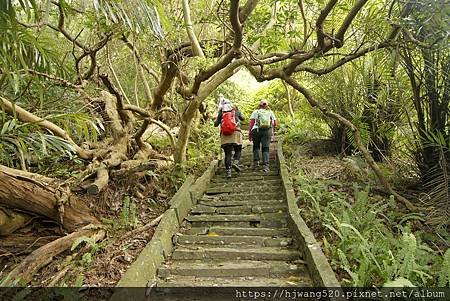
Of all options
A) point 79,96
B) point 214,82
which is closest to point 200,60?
point 214,82

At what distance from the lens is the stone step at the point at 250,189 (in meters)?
7.79

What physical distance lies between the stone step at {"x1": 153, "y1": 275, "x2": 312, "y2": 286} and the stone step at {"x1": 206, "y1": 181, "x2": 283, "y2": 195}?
11.3ft

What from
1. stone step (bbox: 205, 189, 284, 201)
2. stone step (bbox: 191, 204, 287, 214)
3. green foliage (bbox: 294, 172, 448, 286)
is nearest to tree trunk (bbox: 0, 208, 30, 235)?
stone step (bbox: 191, 204, 287, 214)

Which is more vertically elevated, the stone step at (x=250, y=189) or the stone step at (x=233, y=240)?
the stone step at (x=250, y=189)

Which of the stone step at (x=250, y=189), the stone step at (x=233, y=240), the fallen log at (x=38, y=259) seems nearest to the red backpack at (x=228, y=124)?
the stone step at (x=250, y=189)

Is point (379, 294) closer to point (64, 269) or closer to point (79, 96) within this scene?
point (64, 269)

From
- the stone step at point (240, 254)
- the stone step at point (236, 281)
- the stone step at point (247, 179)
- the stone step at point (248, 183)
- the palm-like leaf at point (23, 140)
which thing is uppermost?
the stone step at point (247, 179)

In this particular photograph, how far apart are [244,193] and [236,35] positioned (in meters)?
3.72

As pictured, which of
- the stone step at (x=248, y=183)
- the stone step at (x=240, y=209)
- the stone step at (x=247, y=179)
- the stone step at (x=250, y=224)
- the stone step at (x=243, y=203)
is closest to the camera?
the stone step at (x=250, y=224)

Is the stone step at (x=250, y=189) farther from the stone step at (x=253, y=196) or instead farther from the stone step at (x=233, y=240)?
the stone step at (x=233, y=240)

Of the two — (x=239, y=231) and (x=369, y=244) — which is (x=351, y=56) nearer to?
(x=369, y=244)

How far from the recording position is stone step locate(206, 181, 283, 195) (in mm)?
7793

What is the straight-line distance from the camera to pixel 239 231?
5789mm

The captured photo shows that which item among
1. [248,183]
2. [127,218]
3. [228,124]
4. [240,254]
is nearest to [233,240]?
[240,254]
